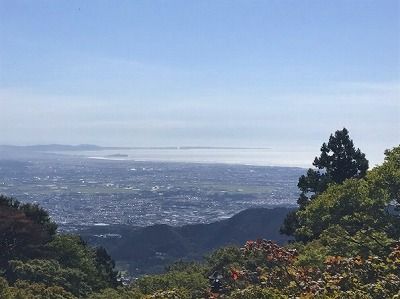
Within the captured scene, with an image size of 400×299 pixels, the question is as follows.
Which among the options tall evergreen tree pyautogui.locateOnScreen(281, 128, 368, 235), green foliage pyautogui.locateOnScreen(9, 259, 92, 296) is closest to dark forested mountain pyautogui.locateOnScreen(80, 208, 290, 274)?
tall evergreen tree pyautogui.locateOnScreen(281, 128, 368, 235)

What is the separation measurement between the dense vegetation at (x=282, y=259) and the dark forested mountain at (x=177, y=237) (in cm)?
2623

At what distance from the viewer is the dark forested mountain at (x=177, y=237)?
55.7m

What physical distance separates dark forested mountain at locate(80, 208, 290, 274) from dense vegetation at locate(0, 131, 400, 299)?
86.0ft

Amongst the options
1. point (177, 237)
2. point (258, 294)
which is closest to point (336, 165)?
point (258, 294)

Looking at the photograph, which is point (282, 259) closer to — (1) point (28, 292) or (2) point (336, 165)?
(1) point (28, 292)

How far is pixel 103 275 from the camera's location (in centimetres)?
2662

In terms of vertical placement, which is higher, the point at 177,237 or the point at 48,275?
the point at 48,275

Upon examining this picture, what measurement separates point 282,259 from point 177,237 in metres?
50.6

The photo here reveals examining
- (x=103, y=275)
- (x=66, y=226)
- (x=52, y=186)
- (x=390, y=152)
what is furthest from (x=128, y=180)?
(x=390, y=152)

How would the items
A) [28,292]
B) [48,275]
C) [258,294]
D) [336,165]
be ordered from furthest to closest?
[336,165]
[48,275]
[28,292]
[258,294]

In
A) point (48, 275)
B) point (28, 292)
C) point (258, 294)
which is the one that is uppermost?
point (258, 294)

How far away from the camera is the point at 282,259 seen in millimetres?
10047

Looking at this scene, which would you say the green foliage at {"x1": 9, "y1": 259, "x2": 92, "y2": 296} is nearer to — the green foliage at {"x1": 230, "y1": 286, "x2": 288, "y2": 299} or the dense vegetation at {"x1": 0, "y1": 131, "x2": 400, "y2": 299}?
the dense vegetation at {"x1": 0, "y1": 131, "x2": 400, "y2": 299}

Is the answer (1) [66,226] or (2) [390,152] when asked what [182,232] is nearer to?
(1) [66,226]
